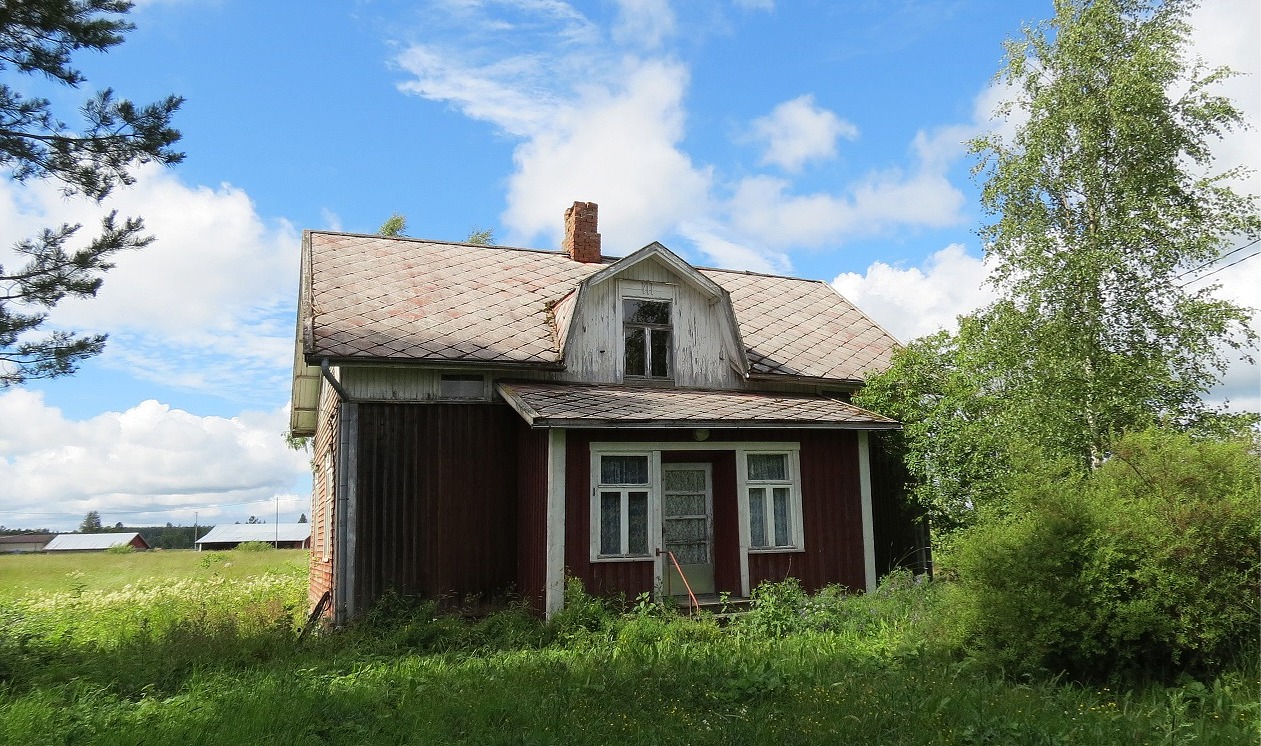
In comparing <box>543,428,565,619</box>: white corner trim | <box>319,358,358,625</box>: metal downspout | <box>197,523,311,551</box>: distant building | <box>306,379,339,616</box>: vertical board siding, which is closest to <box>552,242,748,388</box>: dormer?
<box>543,428,565,619</box>: white corner trim

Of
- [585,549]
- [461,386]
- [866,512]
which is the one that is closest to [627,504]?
[585,549]

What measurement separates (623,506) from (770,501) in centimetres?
238

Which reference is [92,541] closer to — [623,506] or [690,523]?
[690,523]

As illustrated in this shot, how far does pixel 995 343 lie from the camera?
43.2 feet

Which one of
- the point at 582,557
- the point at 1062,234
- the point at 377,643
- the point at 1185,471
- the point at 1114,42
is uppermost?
the point at 1114,42

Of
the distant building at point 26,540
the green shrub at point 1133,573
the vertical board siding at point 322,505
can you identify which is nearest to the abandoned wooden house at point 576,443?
the vertical board siding at point 322,505

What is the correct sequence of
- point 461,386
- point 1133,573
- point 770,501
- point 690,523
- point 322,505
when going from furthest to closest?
point 322,505 → point 690,523 → point 770,501 → point 461,386 → point 1133,573

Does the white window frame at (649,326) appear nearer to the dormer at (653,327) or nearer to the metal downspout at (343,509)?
the dormer at (653,327)

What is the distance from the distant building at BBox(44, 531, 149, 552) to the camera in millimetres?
73438

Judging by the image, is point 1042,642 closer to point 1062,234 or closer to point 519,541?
point 519,541

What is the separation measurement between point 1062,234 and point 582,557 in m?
9.39

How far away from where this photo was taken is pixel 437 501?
12.1 m

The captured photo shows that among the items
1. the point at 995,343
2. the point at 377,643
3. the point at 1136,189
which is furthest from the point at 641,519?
the point at 1136,189

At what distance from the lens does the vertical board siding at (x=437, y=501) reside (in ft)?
38.5
